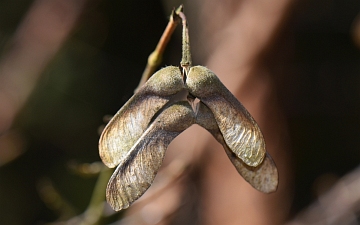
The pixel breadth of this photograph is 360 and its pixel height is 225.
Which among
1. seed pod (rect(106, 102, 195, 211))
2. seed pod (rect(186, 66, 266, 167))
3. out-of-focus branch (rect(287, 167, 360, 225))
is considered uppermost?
seed pod (rect(186, 66, 266, 167))

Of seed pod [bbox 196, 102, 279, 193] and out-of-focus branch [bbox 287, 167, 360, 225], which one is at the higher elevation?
seed pod [bbox 196, 102, 279, 193]

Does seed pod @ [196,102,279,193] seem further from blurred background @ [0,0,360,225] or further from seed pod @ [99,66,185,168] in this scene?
blurred background @ [0,0,360,225]

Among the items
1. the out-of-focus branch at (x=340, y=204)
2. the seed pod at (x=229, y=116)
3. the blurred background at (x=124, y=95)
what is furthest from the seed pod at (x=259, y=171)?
the blurred background at (x=124, y=95)

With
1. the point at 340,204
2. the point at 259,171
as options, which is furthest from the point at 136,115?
the point at 340,204

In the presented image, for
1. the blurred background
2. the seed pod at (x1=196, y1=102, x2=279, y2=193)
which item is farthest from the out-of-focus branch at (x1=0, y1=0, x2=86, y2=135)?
the seed pod at (x1=196, y1=102, x2=279, y2=193)

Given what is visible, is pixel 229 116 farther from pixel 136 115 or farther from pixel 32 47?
pixel 32 47

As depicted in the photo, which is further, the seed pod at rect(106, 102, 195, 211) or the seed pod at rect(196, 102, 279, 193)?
the seed pod at rect(196, 102, 279, 193)

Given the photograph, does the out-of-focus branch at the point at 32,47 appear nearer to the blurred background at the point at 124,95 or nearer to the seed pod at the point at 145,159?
the blurred background at the point at 124,95
